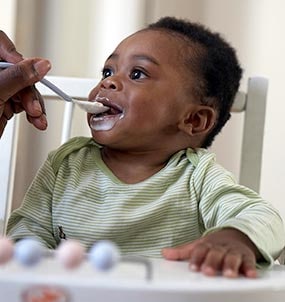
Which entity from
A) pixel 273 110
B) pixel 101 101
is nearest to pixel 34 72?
pixel 101 101

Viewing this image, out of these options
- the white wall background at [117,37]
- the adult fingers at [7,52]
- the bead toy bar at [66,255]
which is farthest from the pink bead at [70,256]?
the white wall background at [117,37]

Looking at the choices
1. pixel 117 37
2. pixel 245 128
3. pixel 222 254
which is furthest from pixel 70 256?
pixel 117 37

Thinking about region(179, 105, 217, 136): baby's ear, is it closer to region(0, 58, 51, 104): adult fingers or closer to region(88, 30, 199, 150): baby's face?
region(88, 30, 199, 150): baby's face

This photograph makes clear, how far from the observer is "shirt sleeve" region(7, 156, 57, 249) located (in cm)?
77

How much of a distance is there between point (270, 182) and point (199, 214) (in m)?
0.50

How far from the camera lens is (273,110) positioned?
4.05ft

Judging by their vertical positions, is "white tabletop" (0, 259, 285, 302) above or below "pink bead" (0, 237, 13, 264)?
below

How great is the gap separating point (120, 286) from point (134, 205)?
33cm

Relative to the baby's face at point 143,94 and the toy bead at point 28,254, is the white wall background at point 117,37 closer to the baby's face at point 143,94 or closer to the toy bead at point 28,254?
the baby's face at point 143,94

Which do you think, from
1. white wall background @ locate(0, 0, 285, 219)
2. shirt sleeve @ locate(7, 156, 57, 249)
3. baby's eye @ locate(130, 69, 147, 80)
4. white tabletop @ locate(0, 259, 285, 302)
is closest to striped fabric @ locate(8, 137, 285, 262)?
shirt sleeve @ locate(7, 156, 57, 249)

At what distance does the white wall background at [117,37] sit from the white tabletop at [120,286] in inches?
27.4

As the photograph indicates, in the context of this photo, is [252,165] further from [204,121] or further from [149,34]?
[149,34]

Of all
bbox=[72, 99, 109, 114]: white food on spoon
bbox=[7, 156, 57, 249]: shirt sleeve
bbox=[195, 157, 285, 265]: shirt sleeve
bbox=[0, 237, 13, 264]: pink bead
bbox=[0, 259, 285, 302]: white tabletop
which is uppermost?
bbox=[72, 99, 109, 114]: white food on spoon

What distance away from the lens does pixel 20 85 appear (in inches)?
28.2
